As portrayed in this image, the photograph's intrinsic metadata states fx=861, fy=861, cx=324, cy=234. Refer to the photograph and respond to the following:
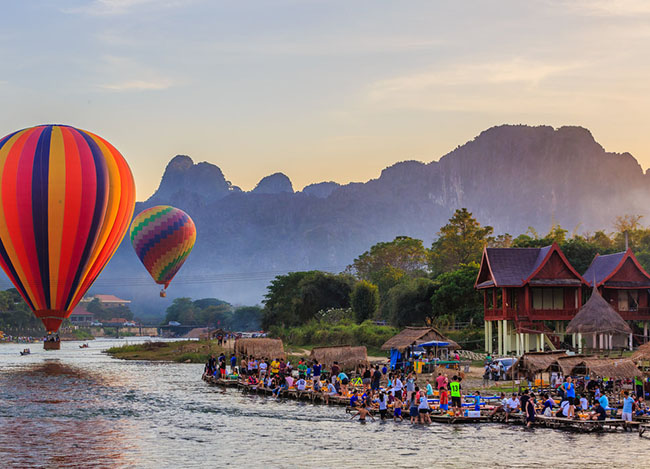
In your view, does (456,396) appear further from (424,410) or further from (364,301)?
(364,301)

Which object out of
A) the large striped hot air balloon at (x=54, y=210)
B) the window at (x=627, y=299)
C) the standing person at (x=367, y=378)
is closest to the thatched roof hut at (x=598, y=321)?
the window at (x=627, y=299)

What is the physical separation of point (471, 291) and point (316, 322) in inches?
1404

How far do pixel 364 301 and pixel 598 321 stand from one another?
5163 cm

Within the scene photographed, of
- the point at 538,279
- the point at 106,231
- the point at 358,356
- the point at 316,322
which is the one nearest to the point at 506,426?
the point at 358,356

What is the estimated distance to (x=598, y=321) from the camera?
63.1m

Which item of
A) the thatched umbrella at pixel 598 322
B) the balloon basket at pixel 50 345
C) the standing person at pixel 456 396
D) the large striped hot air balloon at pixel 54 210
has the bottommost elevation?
the standing person at pixel 456 396

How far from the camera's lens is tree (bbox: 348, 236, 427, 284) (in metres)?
154

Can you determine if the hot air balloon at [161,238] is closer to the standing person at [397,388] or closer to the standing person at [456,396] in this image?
the standing person at [397,388]

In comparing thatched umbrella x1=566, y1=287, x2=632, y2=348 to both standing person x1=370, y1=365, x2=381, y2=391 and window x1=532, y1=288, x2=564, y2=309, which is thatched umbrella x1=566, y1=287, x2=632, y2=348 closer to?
window x1=532, y1=288, x2=564, y2=309

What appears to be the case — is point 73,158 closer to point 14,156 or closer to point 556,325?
point 14,156

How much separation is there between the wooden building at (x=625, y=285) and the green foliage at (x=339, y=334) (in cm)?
2310

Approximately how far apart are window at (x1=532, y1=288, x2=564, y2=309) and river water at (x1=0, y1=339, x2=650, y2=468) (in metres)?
29.3

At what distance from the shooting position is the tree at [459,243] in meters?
130

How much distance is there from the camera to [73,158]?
74312 mm
